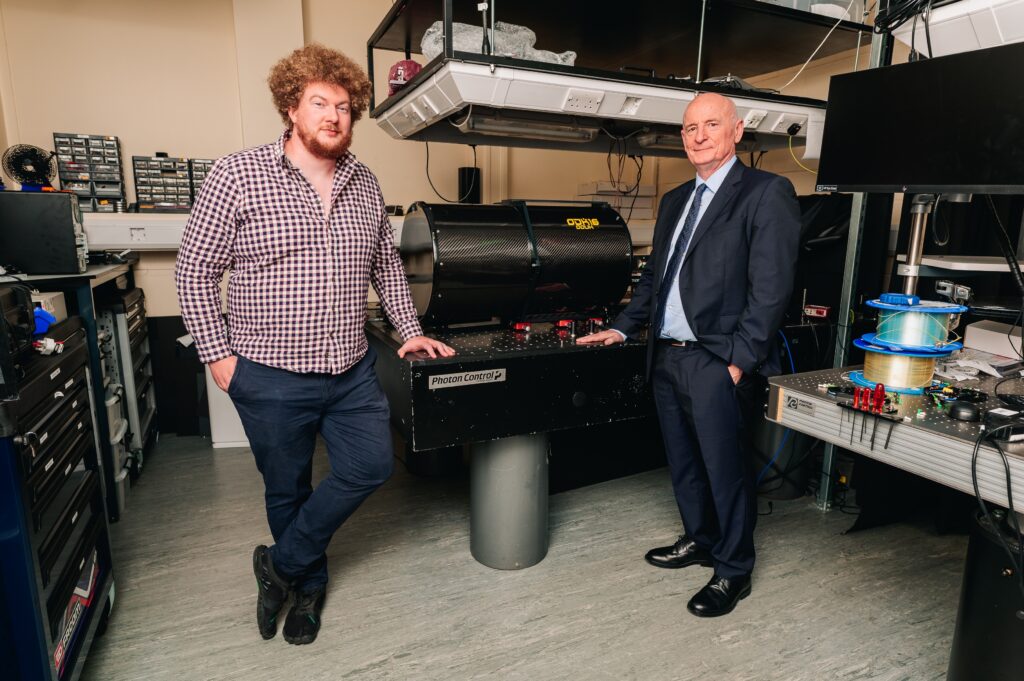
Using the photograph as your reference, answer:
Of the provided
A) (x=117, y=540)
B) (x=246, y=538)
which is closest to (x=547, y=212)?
(x=246, y=538)

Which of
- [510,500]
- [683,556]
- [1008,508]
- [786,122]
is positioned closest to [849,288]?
[786,122]

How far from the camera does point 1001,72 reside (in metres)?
1.57

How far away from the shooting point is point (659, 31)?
2.66 metres

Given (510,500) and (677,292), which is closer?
(677,292)

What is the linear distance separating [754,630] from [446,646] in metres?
0.97

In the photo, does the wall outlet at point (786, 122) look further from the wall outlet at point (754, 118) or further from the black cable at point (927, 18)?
the black cable at point (927, 18)

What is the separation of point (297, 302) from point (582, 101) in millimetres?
1234

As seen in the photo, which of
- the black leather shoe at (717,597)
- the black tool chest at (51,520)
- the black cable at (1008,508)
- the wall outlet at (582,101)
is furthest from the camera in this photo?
the wall outlet at (582,101)

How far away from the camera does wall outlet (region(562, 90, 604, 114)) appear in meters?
2.12

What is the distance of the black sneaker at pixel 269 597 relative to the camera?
6.06 feet

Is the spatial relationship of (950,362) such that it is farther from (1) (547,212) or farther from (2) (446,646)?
(2) (446,646)

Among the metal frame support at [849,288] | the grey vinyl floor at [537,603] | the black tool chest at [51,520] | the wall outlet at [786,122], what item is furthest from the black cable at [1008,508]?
the black tool chest at [51,520]

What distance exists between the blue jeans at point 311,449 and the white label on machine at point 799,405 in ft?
3.79

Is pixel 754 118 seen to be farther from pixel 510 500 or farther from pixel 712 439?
pixel 510 500
